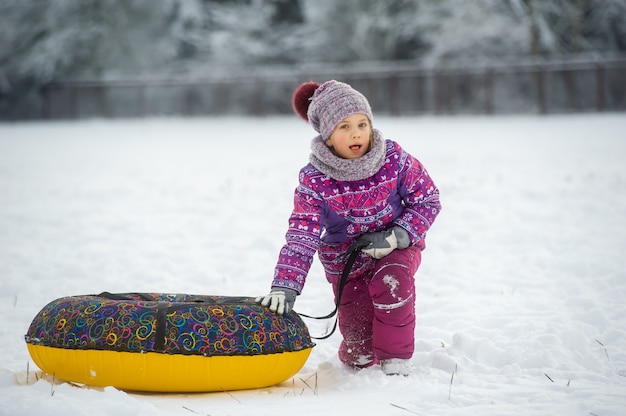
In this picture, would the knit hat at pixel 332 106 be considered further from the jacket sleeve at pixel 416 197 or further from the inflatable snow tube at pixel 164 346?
the inflatable snow tube at pixel 164 346

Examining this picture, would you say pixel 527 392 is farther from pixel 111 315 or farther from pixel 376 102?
pixel 376 102

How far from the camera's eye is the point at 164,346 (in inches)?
124

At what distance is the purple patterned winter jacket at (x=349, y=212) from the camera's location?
11.6ft

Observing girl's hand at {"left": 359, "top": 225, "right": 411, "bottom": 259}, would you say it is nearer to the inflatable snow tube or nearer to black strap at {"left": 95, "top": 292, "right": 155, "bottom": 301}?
the inflatable snow tube

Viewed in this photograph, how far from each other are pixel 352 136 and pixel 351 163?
0.14 metres

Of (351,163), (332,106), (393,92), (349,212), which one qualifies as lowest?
(393,92)

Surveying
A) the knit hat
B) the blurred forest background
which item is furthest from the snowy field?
the blurred forest background

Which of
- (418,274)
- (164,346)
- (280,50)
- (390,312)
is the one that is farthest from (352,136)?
(280,50)

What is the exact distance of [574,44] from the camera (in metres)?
26.6

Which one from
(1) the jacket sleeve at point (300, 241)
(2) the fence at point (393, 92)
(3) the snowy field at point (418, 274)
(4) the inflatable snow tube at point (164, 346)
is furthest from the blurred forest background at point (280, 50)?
(4) the inflatable snow tube at point (164, 346)

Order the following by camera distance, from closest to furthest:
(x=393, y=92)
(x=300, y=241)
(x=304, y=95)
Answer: (x=300, y=241), (x=304, y=95), (x=393, y=92)

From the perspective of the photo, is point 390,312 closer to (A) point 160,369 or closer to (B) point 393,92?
(A) point 160,369

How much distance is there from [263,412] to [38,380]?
1034 mm

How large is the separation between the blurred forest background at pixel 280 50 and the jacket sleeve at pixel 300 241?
19.2m
